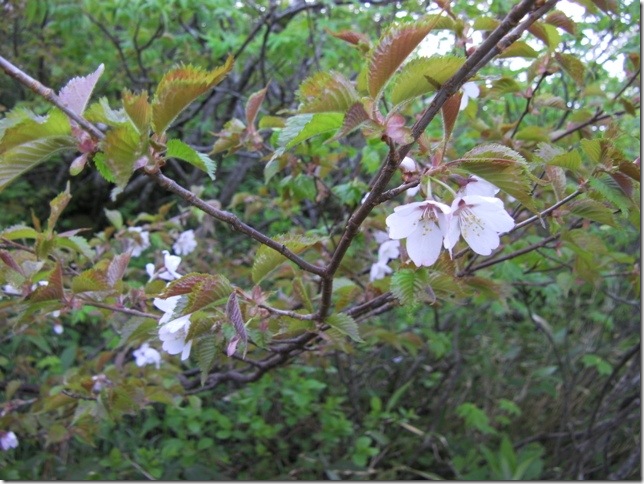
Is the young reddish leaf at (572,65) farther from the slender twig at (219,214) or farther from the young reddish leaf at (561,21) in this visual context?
the slender twig at (219,214)

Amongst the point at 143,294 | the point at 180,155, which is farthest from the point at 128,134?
the point at 143,294

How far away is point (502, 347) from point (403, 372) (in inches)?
25.3

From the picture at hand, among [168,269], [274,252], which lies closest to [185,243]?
[168,269]

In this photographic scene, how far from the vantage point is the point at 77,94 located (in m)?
0.78

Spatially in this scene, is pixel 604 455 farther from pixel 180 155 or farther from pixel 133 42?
pixel 133 42

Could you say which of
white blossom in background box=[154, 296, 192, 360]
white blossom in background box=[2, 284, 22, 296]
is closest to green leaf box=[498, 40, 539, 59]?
white blossom in background box=[154, 296, 192, 360]

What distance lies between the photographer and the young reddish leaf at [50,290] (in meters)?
1.09

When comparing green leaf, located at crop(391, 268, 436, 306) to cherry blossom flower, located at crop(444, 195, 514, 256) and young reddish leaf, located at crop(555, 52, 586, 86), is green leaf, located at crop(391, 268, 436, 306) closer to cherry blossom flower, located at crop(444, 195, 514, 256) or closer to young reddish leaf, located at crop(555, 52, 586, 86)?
cherry blossom flower, located at crop(444, 195, 514, 256)

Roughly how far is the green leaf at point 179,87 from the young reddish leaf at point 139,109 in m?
0.01

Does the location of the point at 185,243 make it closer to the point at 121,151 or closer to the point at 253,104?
the point at 253,104

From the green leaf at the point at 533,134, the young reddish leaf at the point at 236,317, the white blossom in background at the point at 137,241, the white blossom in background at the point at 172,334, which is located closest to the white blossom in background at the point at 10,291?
the white blossom in background at the point at 172,334

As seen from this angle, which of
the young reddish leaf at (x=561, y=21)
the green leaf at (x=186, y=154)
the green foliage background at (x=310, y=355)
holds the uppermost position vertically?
the young reddish leaf at (x=561, y=21)

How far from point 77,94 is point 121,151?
0.46ft

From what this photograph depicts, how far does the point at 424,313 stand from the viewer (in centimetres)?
317
